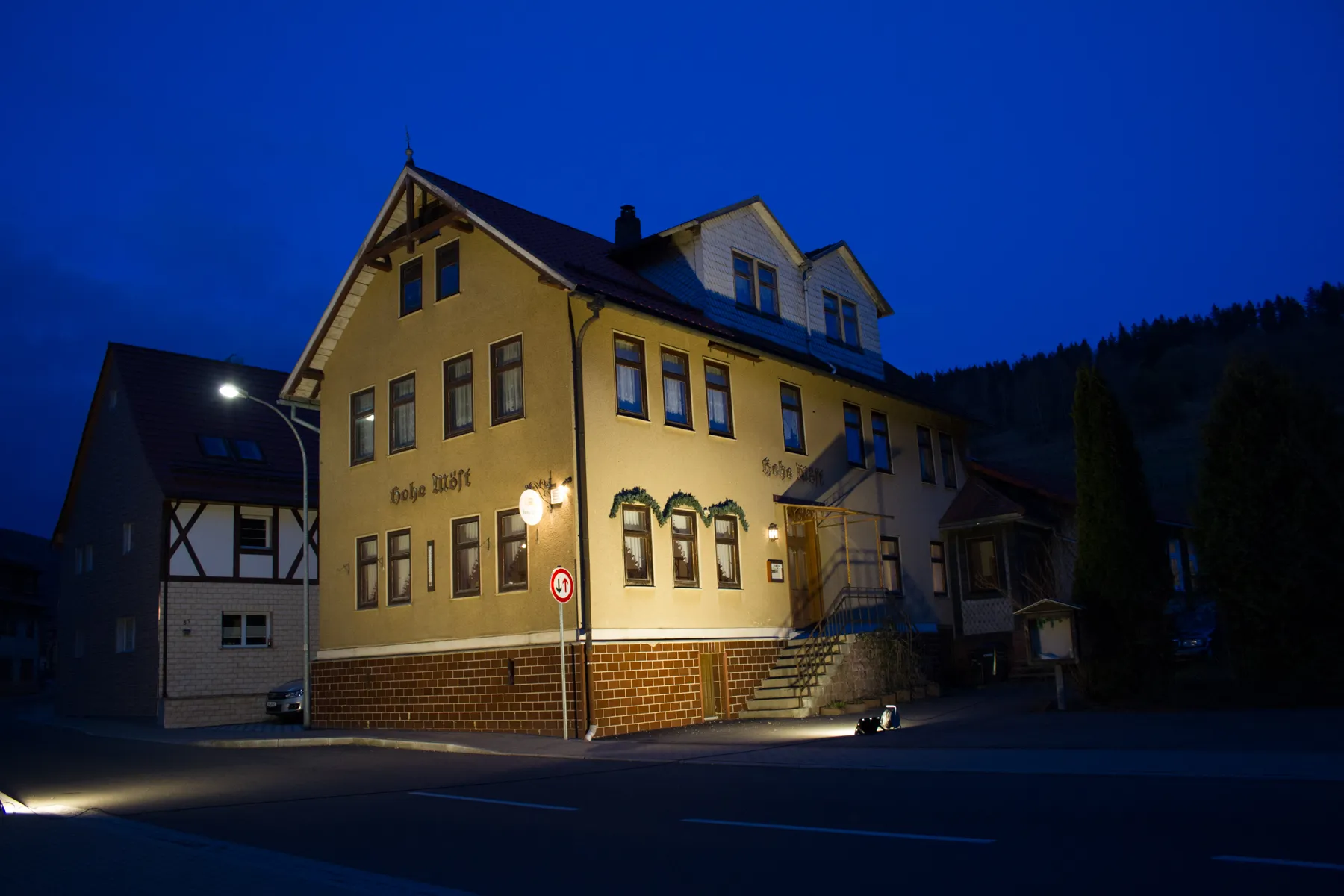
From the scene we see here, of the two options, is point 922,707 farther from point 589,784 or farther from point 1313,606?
point 589,784

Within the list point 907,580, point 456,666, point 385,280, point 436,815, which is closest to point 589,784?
point 436,815

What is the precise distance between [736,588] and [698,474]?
2412 mm

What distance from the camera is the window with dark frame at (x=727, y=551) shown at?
872 inches

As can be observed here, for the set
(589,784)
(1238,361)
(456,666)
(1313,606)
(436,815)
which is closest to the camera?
(436,815)

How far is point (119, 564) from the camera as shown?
1278 inches

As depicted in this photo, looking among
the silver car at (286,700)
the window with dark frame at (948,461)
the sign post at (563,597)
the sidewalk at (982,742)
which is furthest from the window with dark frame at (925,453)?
the silver car at (286,700)

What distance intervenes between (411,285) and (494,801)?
1515 cm

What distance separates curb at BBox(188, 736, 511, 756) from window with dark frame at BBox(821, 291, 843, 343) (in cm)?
1414

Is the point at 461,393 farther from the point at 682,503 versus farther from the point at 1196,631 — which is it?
the point at 1196,631

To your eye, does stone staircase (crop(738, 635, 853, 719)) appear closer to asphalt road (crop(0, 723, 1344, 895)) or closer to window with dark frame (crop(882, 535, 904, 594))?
window with dark frame (crop(882, 535, 904, 594))

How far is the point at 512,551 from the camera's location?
67.1 feet

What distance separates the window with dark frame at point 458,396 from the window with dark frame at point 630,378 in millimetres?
3124

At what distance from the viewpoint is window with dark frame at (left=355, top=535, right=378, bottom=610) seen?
77.4 ft

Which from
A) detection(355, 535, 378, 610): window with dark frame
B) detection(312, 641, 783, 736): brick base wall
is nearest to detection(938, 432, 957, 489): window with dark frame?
detection(312, 641, 783, 736): brick base wall
